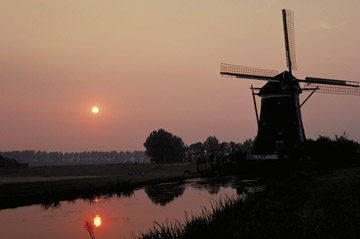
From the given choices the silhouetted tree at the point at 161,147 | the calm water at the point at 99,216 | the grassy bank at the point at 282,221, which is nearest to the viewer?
the grassy bank at the point at 282,221

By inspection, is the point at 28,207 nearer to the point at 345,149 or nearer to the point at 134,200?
the point at 134,200

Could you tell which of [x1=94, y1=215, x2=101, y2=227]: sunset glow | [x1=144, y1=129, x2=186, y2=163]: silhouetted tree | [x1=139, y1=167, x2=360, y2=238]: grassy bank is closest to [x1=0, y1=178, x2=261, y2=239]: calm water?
[x1=94, y1=215, x2=101, y2=227]: sunset glow

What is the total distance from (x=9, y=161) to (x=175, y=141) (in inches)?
2579

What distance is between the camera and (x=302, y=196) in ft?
71.6

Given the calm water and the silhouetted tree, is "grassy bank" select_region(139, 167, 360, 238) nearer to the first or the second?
the calm water

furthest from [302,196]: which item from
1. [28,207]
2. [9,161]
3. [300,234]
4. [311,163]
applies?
[9,161]

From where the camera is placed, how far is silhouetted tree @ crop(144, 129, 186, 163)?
153 metres

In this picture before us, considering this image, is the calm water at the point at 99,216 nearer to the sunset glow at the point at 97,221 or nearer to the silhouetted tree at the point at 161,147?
the sunset glow at the point at 97,221

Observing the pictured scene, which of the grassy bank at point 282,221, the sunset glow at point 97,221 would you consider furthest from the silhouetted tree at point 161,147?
the grassy bank at point 282,221

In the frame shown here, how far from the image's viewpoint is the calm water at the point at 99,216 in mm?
18750

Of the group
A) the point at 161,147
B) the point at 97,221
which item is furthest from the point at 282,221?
the point at 161,147

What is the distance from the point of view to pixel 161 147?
15312 cm

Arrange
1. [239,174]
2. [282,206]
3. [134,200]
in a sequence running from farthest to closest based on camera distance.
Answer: [239,174] → [134,200] → [282,206]

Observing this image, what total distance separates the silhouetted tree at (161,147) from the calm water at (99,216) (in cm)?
12173
